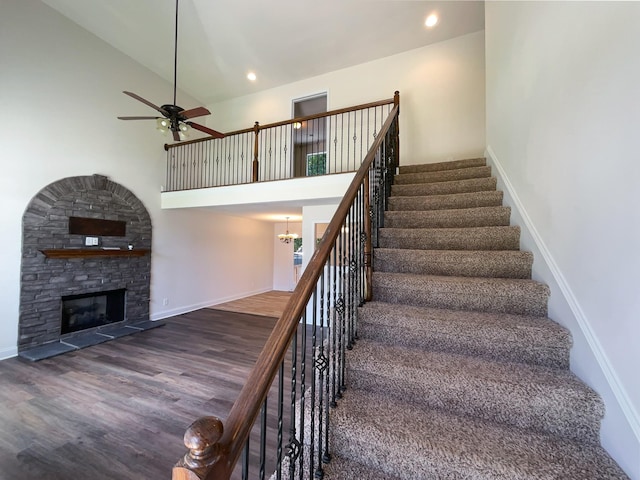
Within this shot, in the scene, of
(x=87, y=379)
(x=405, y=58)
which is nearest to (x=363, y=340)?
(x=87, y=379)

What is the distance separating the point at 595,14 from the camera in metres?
1.24

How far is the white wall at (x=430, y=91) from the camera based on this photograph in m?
4.69

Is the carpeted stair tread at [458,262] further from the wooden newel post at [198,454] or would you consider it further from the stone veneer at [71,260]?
the stone veneer at [71,260]

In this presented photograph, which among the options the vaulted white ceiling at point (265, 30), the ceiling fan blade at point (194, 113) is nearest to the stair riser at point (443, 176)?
the ceiling fan blade at point (194, 113)

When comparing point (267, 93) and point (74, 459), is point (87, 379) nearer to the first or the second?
point (74, 459)

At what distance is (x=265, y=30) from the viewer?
450 cm

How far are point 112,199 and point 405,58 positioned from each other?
603cm

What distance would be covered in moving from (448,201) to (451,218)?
303 millimetres

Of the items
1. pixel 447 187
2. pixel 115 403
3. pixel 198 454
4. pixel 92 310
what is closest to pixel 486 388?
pixel 198 454

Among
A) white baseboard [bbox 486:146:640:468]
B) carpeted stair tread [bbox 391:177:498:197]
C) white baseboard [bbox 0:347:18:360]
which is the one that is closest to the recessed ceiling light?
carpeted stair tread [bbox 391:177:498:197]

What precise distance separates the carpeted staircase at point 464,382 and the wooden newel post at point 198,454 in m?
0.86

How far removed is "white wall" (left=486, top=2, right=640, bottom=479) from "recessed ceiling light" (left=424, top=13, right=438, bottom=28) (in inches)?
111

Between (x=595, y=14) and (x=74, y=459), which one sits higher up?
(x=595, y=14)

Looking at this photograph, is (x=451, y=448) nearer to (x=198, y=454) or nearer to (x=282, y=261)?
(x=198, y=454)
